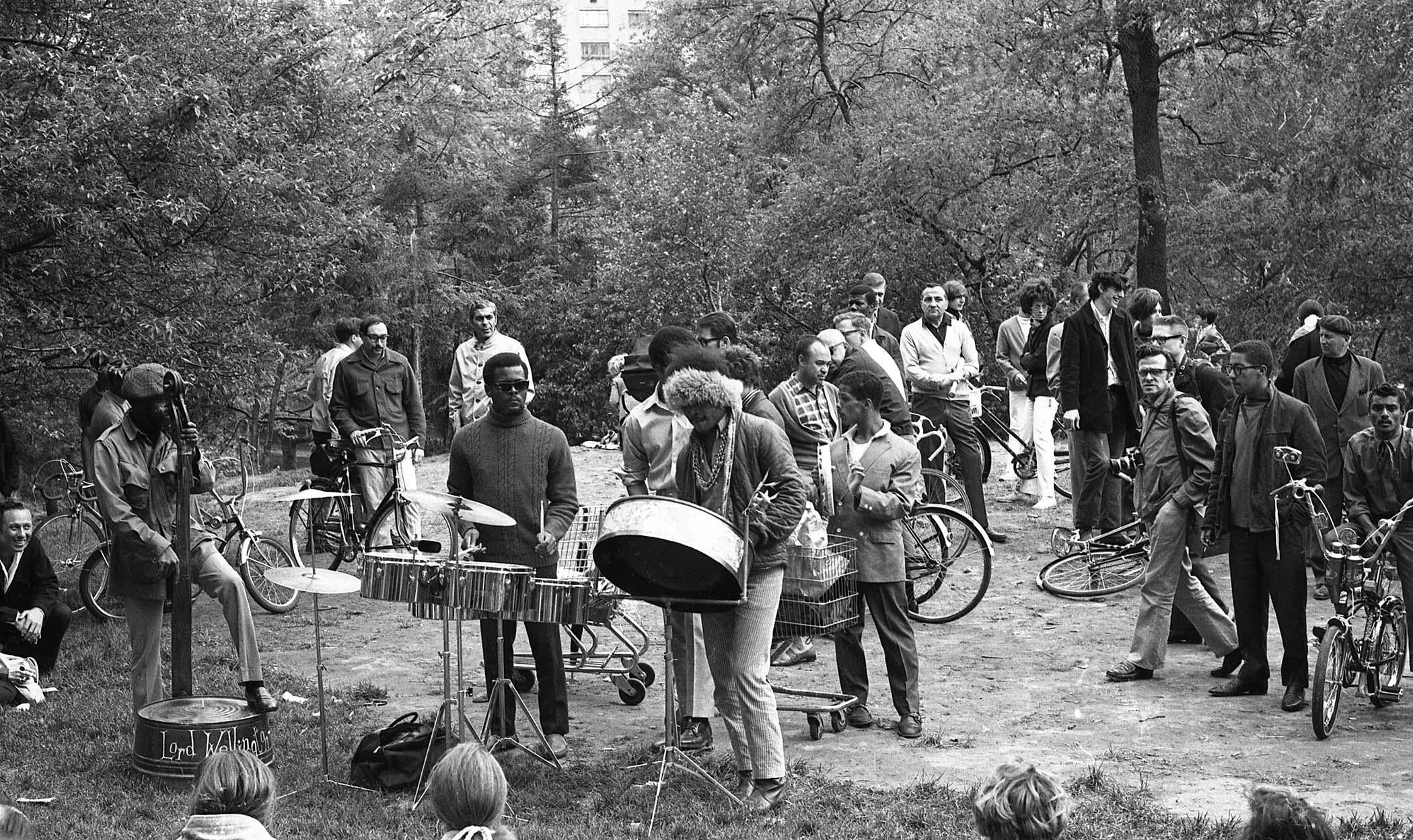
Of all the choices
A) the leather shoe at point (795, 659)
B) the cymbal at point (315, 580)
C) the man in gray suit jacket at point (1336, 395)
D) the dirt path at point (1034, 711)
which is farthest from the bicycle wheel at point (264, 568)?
the man in gray suit jacket at point (1336, 395)

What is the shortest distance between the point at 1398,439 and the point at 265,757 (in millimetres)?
6106

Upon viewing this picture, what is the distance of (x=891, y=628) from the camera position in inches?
302

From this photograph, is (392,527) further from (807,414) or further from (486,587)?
(486,587)

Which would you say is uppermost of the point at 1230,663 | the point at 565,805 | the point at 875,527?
the point at 875,527

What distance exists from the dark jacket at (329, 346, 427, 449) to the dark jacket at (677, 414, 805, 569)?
584cm

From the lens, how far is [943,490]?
1177cm

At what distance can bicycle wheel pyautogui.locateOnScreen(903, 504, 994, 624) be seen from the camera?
33.3 ft

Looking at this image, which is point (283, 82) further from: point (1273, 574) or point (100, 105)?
point (1273, 574)

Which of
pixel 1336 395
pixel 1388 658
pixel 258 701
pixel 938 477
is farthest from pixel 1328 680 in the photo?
pixel 258 701

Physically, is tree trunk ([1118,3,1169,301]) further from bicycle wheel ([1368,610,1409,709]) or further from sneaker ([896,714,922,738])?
sneaker ([896,714,922,738])

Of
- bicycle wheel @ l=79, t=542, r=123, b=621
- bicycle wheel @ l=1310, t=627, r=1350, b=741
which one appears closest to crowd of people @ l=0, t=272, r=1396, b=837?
bicycle wheel @ l=1310, t=627, r=1350, b=741

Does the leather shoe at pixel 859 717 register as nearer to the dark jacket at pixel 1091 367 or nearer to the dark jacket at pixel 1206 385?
the dark jacket at pixel 1206 385

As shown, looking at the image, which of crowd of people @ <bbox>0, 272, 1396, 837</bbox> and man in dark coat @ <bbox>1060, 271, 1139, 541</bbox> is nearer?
crowd of people @ <bbox>0, 272, 1396, 837</bbox>

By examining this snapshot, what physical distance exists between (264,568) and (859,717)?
17.0 ft
